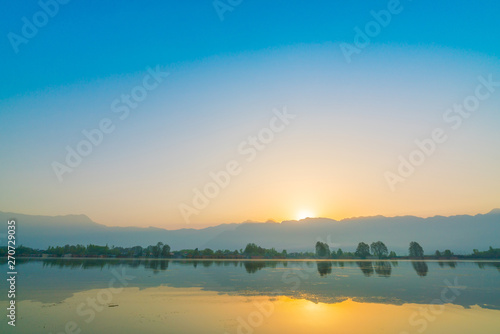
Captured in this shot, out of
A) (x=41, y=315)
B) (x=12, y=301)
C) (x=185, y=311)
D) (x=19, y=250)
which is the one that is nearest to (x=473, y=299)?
(x=185, y=311)

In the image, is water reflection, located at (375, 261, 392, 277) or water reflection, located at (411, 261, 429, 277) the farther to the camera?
water reflection, located at (375, 261, 392, 277)

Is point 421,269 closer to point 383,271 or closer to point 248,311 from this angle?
point 383,271

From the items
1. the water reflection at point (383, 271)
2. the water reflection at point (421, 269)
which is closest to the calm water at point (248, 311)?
the water reflection at point (383, 271)

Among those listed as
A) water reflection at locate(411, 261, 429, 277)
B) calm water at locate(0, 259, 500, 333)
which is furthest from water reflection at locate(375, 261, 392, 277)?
calm water at locate(0, 259, 500, 333)

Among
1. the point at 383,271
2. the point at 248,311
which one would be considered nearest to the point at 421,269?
the point at 383,271

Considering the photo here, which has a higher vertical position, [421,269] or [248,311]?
[248,311]

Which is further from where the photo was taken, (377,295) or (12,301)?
(377,295)

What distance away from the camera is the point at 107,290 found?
3338 centimetres

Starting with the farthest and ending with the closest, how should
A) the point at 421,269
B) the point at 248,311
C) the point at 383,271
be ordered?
1. the point at 421,269
2. the point at 383,271
3. the point at 248,311

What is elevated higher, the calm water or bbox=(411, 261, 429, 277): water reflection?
the calm water

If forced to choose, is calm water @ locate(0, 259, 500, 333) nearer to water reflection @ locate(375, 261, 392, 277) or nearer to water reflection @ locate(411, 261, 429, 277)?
water reflection @ locate(375, 261, 392, 277)

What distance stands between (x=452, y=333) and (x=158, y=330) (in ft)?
66.1

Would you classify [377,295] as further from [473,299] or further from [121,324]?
[121,324]

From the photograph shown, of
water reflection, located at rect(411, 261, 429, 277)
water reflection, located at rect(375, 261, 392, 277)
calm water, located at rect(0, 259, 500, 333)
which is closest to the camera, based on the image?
calm water, located at rect(0, 259, 500, 333)
